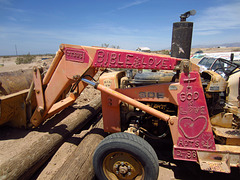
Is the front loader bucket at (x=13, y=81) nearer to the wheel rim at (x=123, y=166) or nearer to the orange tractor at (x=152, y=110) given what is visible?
the orange tractor at (x=152, y=110)

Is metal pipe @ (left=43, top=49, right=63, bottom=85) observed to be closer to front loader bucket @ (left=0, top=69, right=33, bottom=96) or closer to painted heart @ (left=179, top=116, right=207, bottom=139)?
front loader bucket @ (left=0, top=69, right=33, bottom=96)

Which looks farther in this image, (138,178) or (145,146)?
(138,178)

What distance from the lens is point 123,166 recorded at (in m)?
2.52

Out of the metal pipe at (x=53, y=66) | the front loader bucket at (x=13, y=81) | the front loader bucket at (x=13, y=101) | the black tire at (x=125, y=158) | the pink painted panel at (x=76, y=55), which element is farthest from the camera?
the front loader bucket at (x=13, y=81)

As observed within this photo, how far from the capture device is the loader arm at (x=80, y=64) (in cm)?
252

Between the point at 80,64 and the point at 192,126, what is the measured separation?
1.99m

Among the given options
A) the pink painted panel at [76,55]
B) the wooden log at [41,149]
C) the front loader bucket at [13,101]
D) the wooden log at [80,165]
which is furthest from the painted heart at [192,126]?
the front loader bucket at [13,101]

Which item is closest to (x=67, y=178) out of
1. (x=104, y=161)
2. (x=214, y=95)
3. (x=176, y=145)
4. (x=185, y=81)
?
(x=104, y=161)

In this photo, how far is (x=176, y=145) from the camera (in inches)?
101

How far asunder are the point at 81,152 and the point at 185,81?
6.90ft

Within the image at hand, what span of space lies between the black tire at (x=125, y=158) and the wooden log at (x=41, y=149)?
1.14 metres

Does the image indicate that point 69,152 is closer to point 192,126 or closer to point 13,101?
point 13,101

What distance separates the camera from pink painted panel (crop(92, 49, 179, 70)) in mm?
2479

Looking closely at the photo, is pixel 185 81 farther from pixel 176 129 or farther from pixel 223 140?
pixel 223 140
